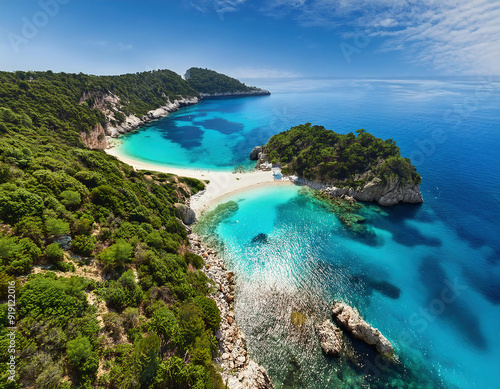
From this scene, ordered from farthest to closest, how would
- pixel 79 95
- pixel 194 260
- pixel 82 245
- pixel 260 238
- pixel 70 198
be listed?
1. pixel 79 95
2. pixel 260 238
3. pixel 194 260
4. pixel 70 198
5. pixel 82 245

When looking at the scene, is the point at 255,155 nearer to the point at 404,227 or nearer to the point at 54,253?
the point at 404,227

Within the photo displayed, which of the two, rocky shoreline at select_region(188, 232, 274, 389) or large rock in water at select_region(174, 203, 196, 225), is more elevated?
large rock in water at select_region(174, 203, 196, 225)

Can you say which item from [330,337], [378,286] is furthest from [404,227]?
[330,337]

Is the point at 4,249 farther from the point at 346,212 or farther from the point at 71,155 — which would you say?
the point at 346,212

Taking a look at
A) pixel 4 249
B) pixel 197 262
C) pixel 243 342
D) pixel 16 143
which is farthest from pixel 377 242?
pixel 16 143

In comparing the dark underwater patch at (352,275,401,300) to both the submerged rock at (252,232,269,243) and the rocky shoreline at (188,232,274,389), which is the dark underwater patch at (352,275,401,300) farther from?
the rocky shoreline at (188,232,274,389)

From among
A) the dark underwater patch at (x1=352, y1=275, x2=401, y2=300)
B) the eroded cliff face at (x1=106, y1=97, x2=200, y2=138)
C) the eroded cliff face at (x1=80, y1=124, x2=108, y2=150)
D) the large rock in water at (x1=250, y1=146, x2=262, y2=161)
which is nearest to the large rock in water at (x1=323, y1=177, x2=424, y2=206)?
the dark underwater patch at (x1=352, y1=275, x2=401, y2=300)
